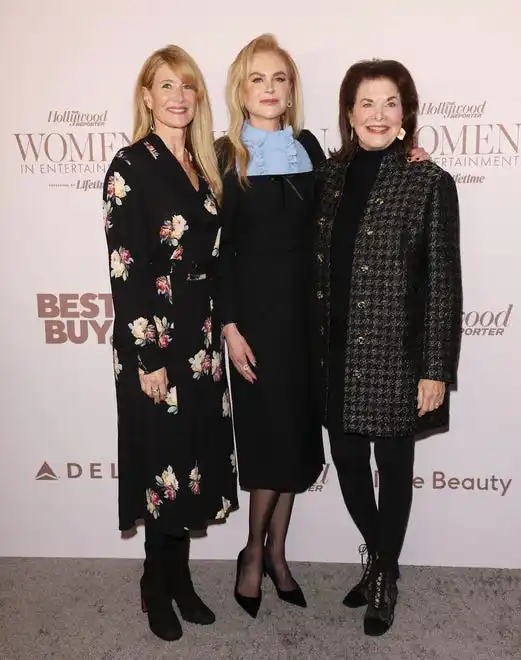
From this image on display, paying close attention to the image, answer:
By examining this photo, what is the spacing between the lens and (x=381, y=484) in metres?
2.20

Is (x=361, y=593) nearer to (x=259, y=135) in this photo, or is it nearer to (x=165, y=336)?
(x=165, y=336)

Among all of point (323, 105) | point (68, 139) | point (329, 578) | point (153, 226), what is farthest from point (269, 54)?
point (329, 578)

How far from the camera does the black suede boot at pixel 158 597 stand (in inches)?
84.7

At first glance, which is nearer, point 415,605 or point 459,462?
point 415,605

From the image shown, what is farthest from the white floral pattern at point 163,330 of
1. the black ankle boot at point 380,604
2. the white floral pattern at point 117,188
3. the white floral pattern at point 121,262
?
the black ankle boot at point 380,604

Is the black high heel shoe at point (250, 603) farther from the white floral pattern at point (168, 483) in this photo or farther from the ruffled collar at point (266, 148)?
the ruffled collar at point (266, 148)

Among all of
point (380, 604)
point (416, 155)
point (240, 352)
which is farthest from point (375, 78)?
point (380, 604)

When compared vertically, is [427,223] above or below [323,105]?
below

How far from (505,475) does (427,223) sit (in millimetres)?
1078

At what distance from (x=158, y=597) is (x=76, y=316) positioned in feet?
3.25

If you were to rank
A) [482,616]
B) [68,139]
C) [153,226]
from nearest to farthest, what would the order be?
1. [153,226]
2. [482,616]
3. [68,139]

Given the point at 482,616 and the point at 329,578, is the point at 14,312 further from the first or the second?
the point at 482,616

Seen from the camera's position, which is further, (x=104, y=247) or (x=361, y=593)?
(x=104, y=247)

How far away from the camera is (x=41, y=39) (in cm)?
233
